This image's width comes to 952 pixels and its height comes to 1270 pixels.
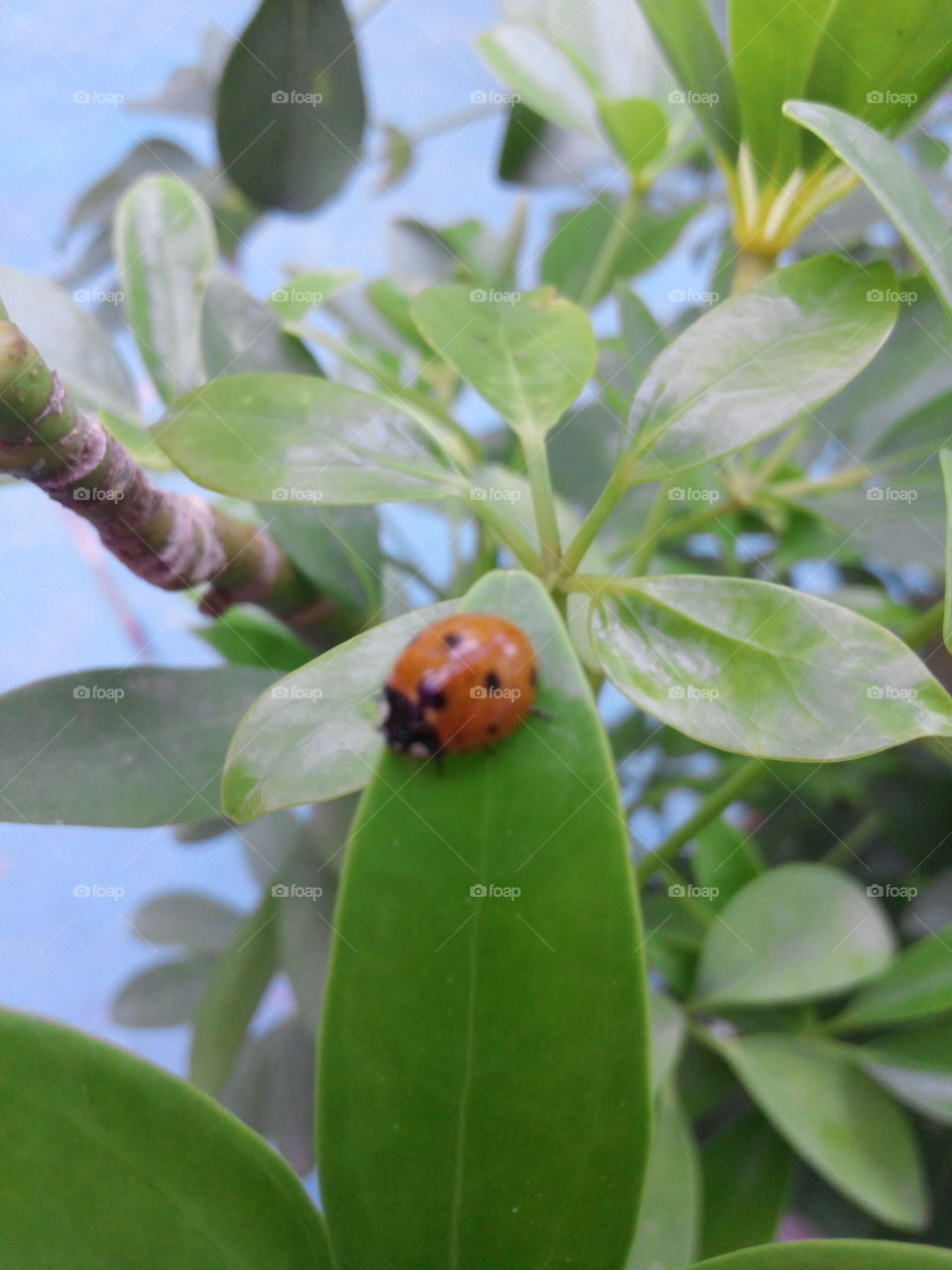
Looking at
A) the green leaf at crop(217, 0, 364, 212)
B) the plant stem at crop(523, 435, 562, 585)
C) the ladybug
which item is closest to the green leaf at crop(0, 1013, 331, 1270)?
the ladybug

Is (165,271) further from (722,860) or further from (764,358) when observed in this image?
(722,860)

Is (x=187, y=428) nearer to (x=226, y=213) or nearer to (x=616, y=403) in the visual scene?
(x=616, y=403)

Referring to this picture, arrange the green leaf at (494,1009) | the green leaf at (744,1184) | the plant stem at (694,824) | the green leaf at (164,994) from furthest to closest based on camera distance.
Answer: the green leaf at (164,994) < the green leaf at (744,1184) < the plant stem at (694,824) < the green leaf at (494,1009)

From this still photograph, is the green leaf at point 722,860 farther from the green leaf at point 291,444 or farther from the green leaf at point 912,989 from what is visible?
the green leaf at point 291,444

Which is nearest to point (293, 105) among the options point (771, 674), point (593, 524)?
point (593, 524)

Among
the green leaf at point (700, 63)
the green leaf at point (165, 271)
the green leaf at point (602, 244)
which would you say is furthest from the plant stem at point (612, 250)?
the green leaf at point (165, 271)

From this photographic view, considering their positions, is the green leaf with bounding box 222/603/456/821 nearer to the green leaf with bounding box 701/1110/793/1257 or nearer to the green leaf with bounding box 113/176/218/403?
the green leaf with bounding box 113/176/218/403
